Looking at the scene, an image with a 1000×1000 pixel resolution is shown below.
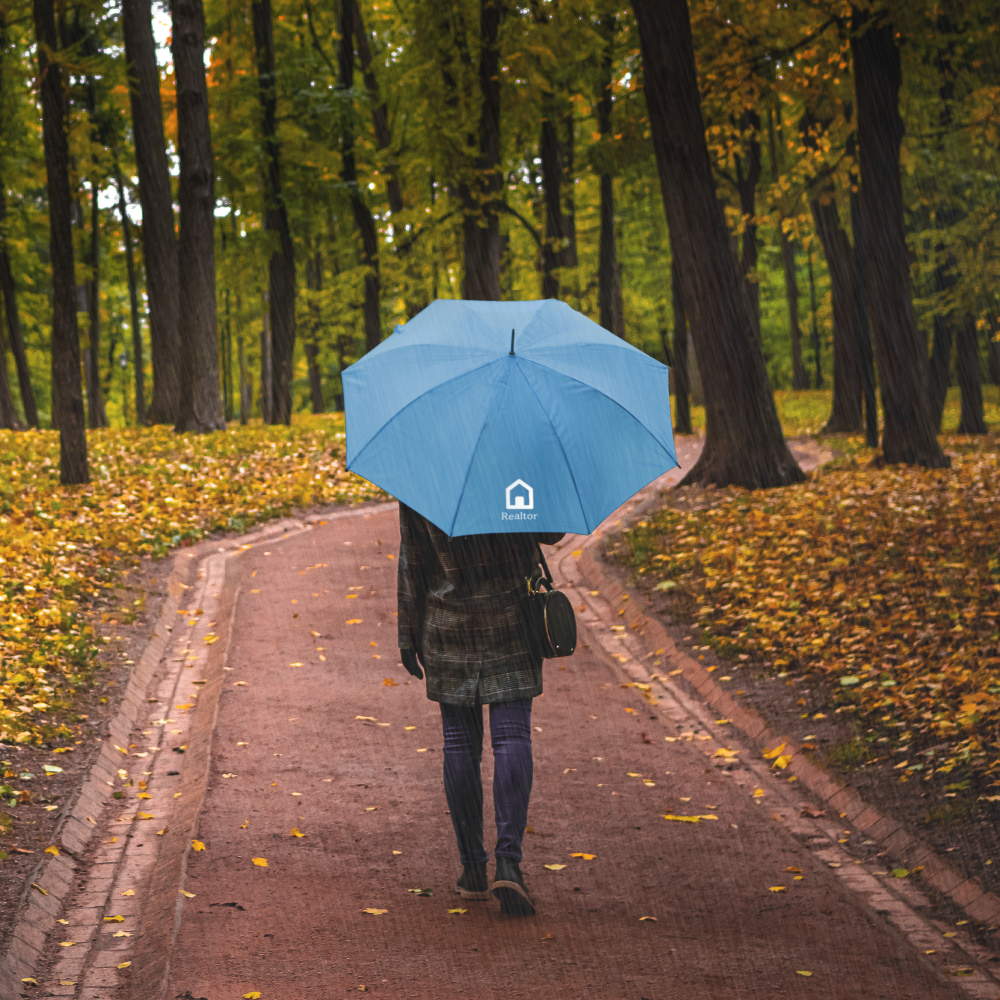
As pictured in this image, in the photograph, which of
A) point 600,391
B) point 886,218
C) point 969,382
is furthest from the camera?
point 969,382

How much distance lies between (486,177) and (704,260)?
7399 mm

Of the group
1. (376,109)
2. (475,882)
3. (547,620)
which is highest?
(376,109)

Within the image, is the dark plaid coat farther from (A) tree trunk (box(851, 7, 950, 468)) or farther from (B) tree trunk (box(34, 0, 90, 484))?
(A) tree trunk (box(851, 7, 950, 468))

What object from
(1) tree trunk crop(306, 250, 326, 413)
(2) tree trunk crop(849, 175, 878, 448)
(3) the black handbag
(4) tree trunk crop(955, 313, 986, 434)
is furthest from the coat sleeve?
(1) tree trunk crop(306, 250, 326, 413)

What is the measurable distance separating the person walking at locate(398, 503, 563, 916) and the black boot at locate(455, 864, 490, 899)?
0.47 ft

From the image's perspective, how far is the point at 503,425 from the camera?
3.88 m

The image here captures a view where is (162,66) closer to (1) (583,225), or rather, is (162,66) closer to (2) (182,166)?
(2) (182,166)

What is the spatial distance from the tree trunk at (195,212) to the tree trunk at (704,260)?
30.5 ft

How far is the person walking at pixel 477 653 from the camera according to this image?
13.5ft

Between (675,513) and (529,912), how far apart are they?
9243 mm

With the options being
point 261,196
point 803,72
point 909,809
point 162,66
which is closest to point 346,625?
point 909,809

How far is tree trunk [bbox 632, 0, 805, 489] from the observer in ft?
43.7

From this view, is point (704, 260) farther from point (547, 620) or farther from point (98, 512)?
point (547, 620)

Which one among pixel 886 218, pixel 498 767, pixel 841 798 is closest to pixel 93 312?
pixel 886 218
